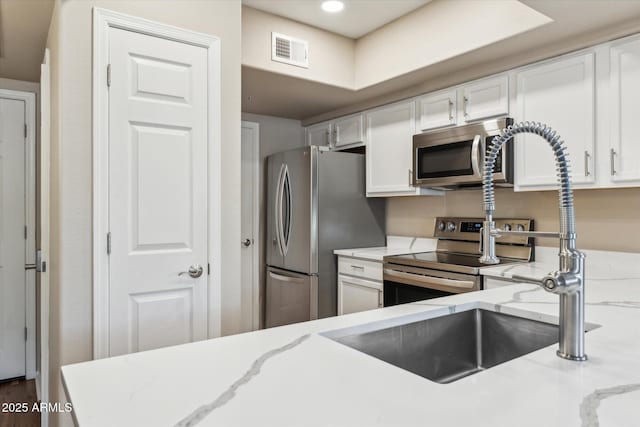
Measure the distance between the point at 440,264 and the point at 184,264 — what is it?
1.50m

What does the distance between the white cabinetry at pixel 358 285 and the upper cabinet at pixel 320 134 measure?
1.26 m

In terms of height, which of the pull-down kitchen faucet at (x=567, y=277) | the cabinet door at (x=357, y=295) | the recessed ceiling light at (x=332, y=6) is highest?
the recessed ceiling light at (x=332, y=6)

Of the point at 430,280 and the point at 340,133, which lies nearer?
the point at 430,280

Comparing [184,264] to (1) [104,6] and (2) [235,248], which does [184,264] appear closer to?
(2) [235,248]

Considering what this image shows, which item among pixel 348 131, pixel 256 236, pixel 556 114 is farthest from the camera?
pixel 256 236

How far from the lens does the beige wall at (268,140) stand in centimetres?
412

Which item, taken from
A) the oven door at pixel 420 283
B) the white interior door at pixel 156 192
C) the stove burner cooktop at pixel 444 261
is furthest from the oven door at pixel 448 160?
the white interior door at pixel 156 192

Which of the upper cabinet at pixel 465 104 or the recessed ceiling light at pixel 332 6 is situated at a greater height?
the recessed ceiling light at pixel 332 6

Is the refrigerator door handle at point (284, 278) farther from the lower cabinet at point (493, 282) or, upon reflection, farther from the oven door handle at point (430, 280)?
the lower cabinet at point (493, 282)

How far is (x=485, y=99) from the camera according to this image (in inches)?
108

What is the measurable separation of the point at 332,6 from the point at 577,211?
1.98 m

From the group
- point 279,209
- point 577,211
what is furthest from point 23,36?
point 577,211

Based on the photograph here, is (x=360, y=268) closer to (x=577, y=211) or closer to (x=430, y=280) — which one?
(x=430, y=280)

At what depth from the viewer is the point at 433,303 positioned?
139 centimetres
